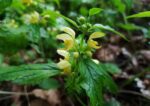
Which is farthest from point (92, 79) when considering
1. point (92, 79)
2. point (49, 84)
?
point (49, 84)

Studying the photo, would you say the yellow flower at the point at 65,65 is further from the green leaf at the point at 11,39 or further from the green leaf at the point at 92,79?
the green leaf at the point at 11,39

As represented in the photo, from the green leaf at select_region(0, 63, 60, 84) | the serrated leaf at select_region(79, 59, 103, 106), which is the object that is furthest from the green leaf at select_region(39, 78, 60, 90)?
the serrated leaf at select_region(79, 59, 103, 106)

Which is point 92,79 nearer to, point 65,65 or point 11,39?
point 65,65

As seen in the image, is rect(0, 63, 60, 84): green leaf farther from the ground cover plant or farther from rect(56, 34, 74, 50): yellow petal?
rect(56, 34, 74, 50): yellow petal

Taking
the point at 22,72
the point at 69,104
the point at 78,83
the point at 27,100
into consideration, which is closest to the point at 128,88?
the point at 69,104

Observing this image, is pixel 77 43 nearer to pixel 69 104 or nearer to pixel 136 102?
pixel 69 104

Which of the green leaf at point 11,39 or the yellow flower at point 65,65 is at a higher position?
the green leaf at point 11,39

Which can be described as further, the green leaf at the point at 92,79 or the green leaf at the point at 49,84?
the green leaf at the point at 49,84

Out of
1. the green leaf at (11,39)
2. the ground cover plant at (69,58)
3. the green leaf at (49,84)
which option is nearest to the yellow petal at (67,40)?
the ground cover plant at (69,58)
